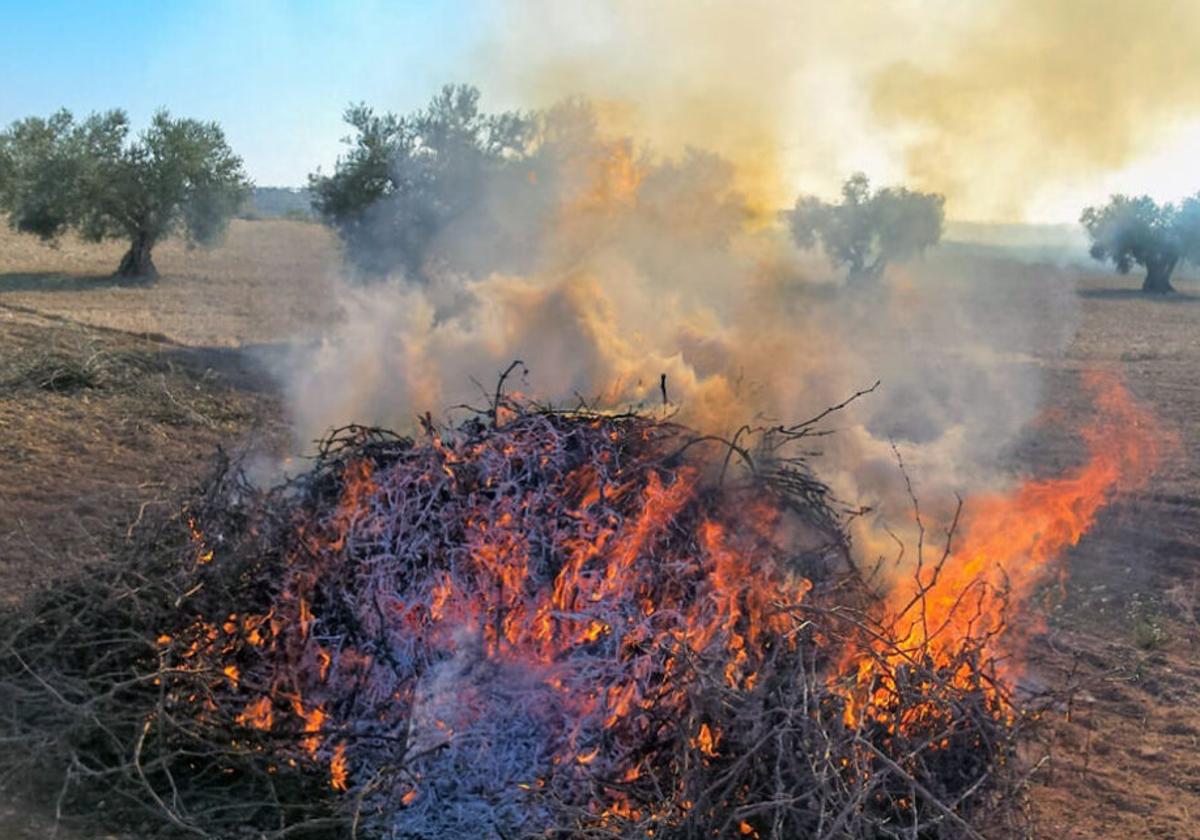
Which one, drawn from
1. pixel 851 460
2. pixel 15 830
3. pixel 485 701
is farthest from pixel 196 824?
pixel 851 460

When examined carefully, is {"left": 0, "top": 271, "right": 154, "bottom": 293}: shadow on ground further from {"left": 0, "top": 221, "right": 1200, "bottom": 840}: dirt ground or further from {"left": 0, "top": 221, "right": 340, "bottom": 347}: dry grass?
{"left": 0, "top": 221, "right": 1200, "bottom": 840}: dirt ground

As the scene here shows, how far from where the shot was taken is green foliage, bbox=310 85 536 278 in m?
15.7

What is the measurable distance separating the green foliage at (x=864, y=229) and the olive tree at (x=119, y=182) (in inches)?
629

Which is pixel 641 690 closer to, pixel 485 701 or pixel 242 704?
pixel 485 701

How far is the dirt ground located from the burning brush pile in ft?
1.46

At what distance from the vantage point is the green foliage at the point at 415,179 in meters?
15.7

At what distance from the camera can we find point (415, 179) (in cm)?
1703

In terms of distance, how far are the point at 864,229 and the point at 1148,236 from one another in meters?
25.7

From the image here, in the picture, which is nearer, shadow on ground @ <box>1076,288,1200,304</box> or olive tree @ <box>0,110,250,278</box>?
olive tree @ <box>0,110,250,278</box>

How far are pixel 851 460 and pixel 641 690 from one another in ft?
13.5

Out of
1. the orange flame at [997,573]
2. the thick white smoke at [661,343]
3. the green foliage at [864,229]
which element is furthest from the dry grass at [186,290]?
the orange flame at [997,573]

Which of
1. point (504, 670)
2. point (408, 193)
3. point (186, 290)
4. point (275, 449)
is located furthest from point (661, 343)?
point (186, 290)

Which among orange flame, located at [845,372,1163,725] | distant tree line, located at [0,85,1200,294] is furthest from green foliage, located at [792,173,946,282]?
orange flame, located at [845,372,1163,725]

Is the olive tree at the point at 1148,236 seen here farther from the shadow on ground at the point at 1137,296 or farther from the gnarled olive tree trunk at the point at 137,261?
the gnarled olive tree trunk at the point at 137,261
